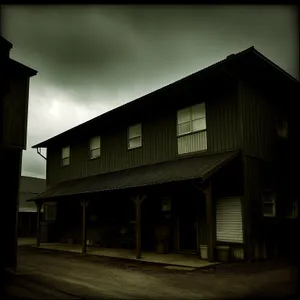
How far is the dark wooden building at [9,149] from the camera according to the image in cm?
1170

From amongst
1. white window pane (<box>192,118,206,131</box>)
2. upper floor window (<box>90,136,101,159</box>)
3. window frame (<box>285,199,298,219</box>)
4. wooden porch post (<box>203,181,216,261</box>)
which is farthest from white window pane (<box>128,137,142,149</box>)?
window frame (<box>285,199,298,219</box>)

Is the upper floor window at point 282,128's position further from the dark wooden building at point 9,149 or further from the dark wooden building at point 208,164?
the dark wooden building at point 9,149

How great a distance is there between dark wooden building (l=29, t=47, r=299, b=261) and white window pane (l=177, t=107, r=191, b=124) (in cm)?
6

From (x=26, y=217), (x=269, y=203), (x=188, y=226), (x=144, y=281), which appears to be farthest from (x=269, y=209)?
(x=26, y=217)

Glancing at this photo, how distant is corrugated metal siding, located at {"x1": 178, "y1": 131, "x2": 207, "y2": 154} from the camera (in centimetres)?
1448

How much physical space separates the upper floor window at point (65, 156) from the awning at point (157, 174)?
12.0 feet

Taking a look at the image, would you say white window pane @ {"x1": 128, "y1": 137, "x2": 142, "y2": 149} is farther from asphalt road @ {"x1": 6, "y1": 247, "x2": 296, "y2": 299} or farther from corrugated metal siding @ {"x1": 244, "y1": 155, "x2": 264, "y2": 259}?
asphalt road @ {"x1": 6, "y1": 247, "x2": 296, "y2": 299}

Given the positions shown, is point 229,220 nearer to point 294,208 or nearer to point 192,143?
point 192,143

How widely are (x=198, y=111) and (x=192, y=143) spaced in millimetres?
1347

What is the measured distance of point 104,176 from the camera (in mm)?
19156

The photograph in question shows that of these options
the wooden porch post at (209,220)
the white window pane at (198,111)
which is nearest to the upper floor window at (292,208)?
the wooden porch post at (209,220)

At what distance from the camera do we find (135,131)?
1819cm

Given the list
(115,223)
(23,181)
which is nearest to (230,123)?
(115,223)

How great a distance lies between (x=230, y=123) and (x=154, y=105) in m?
4.53
